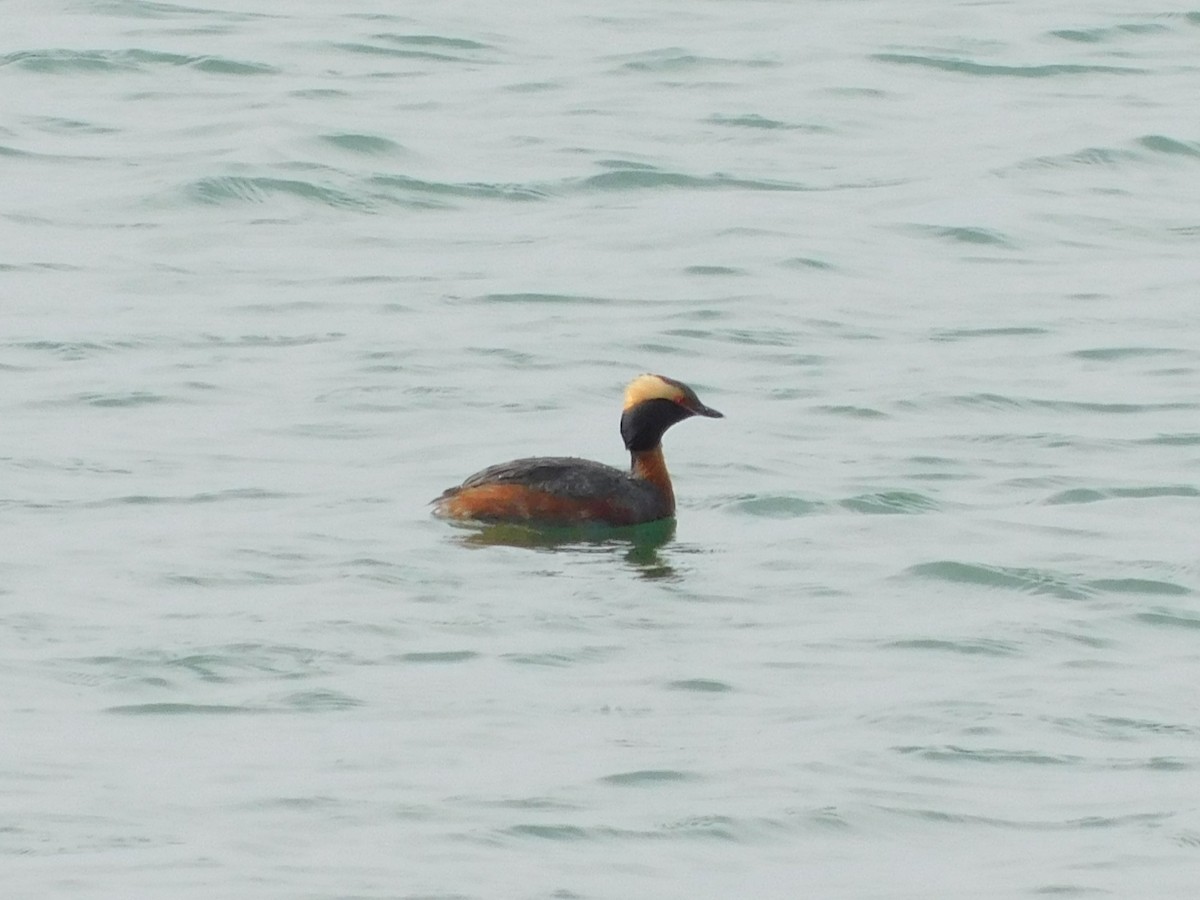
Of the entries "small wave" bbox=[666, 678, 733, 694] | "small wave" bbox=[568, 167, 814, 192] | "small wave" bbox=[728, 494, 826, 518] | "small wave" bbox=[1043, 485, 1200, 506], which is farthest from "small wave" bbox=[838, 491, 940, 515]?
"small wave" bbox=[568, 167, 814, 192]

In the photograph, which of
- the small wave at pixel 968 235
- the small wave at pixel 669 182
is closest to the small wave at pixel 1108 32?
the small wave at pixel 669 182

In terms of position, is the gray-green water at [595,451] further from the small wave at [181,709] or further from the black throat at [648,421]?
the black throat at [648,421]

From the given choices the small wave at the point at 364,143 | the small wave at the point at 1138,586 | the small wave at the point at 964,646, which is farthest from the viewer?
the small wave at the point at 364,143

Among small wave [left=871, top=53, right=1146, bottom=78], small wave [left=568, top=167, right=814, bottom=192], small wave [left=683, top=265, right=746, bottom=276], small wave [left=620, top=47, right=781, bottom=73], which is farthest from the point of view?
small wave [left=871, top=53, right=1146, bottom=78]

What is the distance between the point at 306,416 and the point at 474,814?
6.33 m

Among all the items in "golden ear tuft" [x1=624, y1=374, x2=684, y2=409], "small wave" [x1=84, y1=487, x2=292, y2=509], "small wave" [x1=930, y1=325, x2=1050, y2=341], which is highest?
"golden ear tuft" [x1=624, y1=374, x2=684, y2=409]

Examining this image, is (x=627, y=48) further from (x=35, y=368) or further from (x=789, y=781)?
(x=789, y=781)

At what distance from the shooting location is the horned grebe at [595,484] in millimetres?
13273

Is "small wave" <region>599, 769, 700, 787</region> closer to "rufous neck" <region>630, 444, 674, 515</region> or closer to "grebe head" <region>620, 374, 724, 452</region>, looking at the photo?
"rufous neck" <region>630, 444, 674, 515</region>

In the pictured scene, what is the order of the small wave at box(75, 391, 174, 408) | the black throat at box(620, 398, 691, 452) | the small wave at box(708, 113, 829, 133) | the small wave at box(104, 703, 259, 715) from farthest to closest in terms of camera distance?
the small wave at box(708, 113, 829, 133)
the small wave at box(75, 391, 174, 408)
the black throat at box(620, 398, 691, 452)
the small wave at box(104, 703, 259, 715)

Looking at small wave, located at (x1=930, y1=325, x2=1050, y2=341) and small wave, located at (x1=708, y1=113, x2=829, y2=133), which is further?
→ small wave, located at (x1=708, y1=113, x2=829, y2=133)

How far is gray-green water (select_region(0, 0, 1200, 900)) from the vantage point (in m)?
9.26

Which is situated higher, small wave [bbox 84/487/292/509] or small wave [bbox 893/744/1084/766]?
small wave [bbox 893/744/1084/766]

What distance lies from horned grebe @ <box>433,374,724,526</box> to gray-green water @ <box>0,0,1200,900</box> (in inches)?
8.5
